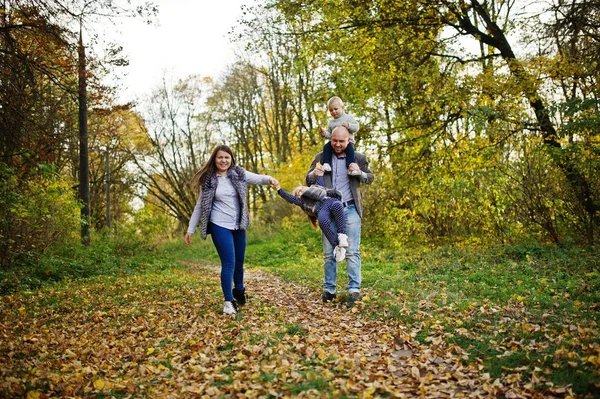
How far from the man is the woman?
836 millimetres

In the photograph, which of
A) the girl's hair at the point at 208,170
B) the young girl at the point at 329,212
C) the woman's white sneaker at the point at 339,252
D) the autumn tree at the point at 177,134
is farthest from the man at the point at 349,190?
the autumn tree at the point at 177,134

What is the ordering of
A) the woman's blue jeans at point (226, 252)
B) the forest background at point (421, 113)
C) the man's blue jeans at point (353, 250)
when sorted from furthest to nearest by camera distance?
the forest background at point (421, 113) < the man's blue jeans at point (353, 250) < the woman's blue jeans at point (226, 252)

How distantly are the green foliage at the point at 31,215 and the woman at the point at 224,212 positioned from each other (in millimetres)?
4242

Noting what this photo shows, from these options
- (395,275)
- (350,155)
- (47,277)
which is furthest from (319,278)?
(47,277)

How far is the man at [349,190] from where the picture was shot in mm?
6629

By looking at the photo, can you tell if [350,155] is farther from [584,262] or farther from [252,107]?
[252,107]

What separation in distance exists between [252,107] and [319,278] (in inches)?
815

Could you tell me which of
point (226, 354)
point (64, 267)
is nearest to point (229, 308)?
point (226, 354)

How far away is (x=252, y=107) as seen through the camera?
29031 mm

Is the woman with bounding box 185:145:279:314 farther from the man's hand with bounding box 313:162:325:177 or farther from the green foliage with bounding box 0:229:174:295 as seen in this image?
the green foliage with bounding box 0:229:174:295

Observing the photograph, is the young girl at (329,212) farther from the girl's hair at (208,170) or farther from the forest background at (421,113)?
the forest background at (421,113)

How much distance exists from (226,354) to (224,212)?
6.81 ft

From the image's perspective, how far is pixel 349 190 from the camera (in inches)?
265

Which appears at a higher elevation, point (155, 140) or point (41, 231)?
point (155, 140)
